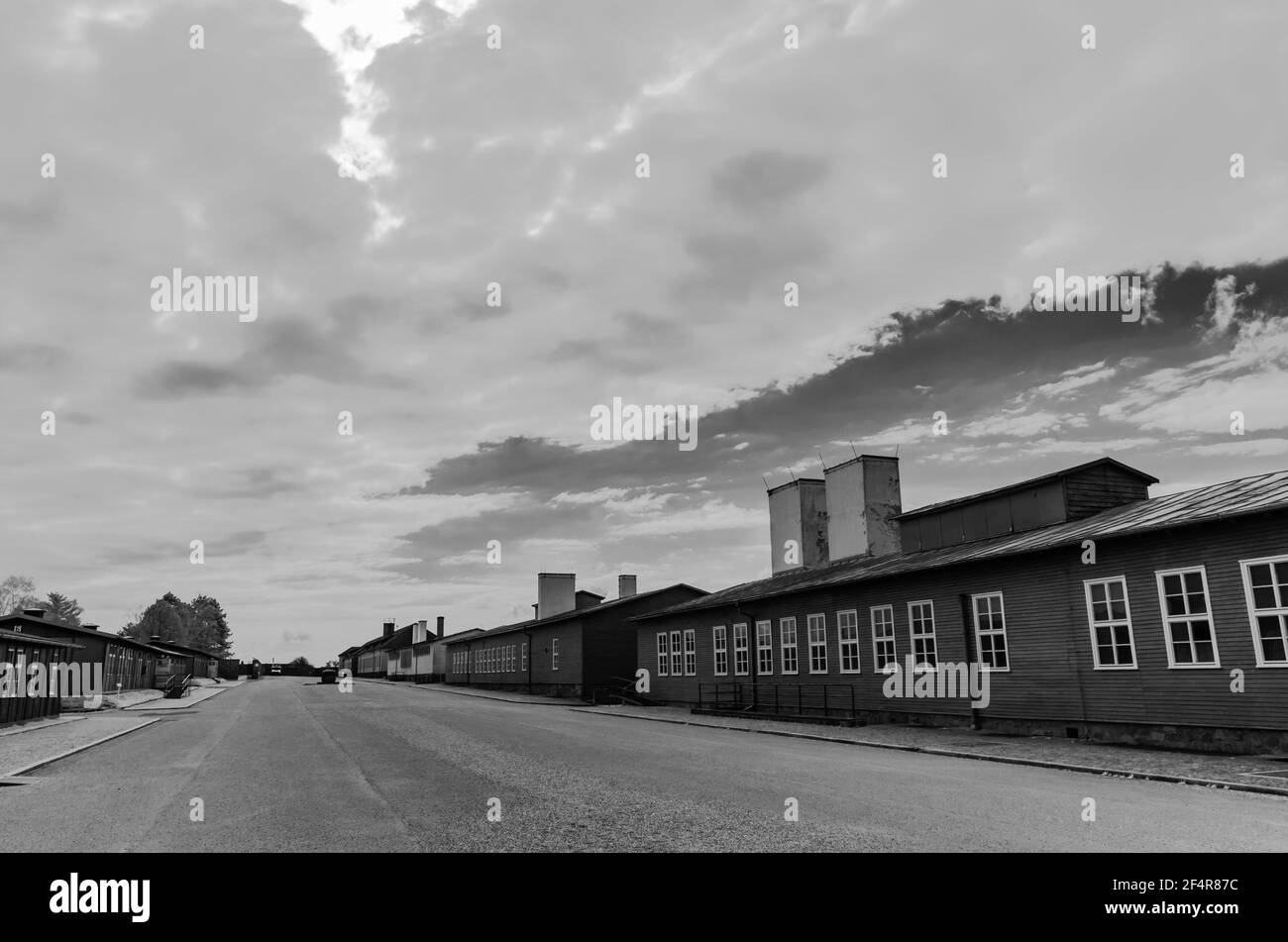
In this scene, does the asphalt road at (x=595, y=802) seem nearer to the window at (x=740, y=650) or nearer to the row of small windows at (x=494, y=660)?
the window at (x=740, y=650)

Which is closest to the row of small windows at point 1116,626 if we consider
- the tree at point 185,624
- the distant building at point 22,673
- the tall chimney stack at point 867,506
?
the tall chimney stack at point 867,506

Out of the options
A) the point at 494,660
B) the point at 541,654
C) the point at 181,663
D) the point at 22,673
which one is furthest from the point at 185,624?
the point at 22,673

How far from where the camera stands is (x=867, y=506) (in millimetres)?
34438

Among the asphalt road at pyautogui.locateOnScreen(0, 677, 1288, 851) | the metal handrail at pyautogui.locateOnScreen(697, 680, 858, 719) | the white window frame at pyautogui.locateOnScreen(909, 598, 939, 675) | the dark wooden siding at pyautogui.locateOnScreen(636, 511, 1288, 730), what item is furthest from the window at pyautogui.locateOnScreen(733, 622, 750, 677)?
the asphalt road at pyautogui.locateOnScreen(0, 677, 1288, 851)

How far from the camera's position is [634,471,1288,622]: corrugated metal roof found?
1633 cm

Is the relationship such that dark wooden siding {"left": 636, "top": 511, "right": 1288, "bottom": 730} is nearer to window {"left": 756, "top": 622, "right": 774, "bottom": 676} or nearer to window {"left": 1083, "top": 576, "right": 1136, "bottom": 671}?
window {"left": 1083, "top": 576, "right": 1136, "bottom": 671}

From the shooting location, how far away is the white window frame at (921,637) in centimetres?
2383

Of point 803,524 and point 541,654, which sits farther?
point 541,654

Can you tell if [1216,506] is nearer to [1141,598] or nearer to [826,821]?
[1141,598]

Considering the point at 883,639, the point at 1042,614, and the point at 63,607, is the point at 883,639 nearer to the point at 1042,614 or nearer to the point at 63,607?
the point at 1042,614

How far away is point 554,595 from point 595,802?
178 feet
